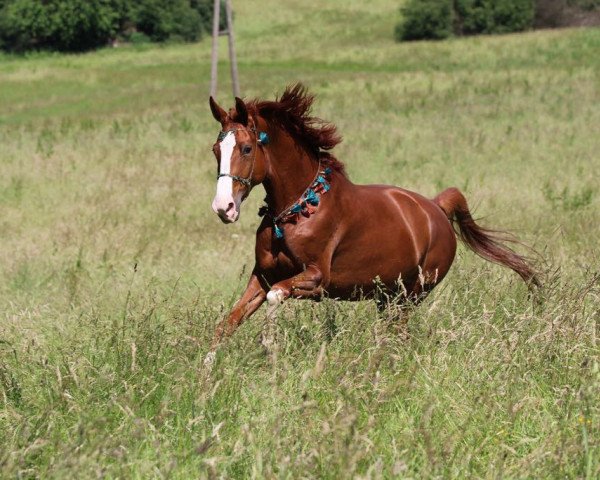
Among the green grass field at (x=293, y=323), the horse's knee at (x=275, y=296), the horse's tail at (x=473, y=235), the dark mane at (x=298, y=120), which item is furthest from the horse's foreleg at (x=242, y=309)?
the horse's tail at (x=473, y=235)

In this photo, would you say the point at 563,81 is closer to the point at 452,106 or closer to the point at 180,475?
the point at 452,106

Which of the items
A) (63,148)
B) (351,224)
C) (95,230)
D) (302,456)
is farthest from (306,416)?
(63,148)

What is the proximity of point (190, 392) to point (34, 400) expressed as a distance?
72 cm

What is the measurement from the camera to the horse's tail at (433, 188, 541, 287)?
22.5 feet

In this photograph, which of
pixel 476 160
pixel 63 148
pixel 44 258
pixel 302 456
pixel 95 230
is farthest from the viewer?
pixel 63 148

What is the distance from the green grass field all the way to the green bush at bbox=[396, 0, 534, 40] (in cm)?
3879

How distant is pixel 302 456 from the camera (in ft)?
10.0

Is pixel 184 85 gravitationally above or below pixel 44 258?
below

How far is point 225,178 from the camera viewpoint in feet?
15.3

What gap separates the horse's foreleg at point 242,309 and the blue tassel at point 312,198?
54 centimetres

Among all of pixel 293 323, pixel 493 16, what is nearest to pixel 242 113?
pixel 293 323

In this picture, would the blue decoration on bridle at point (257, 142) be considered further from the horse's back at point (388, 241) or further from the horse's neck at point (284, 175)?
the horse's back at point (388, 241)

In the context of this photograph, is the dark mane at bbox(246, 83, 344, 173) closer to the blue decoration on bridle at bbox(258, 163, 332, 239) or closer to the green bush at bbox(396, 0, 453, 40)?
the blue decoration on bridle at bbox(258, 163, 332, 239)

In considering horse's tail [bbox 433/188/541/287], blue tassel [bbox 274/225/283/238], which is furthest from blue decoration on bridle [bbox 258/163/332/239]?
horse's tail [bbox 433/188/541/287]
